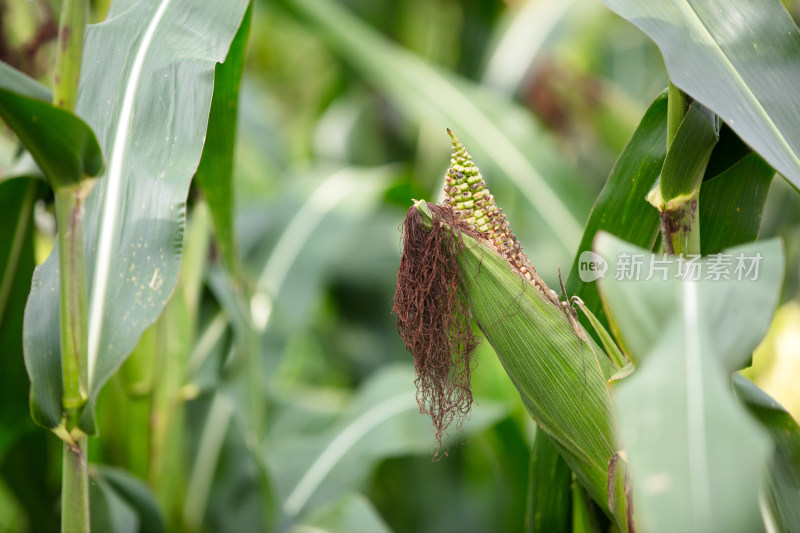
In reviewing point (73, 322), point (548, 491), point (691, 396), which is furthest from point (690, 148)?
point (73, 322)

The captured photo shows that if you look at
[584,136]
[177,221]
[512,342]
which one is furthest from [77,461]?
[584,136]

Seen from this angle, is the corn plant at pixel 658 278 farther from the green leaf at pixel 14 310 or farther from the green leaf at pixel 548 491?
the green leaf at pixel 14 310

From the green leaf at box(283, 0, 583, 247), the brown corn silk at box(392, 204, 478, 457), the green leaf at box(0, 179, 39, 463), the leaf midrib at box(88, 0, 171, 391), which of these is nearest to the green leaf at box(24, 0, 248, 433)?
the leaf midrib at box(88, 0, 171, 391)

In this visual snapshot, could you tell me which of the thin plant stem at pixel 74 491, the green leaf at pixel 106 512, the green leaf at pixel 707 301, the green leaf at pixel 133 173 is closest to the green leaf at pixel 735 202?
the green leaf at pixel 707 301

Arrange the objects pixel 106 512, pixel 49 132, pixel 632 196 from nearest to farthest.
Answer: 1. pixel 49 132
2. pixel 632 196
3. pixel 106 512

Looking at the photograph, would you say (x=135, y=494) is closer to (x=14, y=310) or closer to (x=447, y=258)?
(x=14, y=310)

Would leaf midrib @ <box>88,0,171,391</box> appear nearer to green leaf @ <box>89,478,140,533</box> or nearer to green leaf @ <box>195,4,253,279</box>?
green leaf @ <box>195,4,253,279</box>
